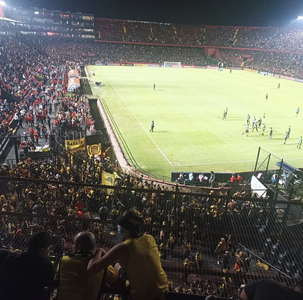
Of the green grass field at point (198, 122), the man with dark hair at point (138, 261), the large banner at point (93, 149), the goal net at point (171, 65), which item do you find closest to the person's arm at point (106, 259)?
the man with dark hair at point (138, 261)

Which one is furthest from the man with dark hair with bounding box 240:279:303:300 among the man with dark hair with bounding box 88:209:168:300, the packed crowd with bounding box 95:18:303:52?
the packed crowd with bounding box 95:18:303:52

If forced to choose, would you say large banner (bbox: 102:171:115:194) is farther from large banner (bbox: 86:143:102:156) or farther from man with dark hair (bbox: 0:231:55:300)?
man with dark hair (bbox: 0:231:55:300)

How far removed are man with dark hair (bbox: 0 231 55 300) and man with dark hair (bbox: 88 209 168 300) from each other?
0.55 metres

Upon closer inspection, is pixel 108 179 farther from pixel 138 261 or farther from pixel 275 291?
pixel 275 291

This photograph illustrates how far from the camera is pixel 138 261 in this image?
3305 mm

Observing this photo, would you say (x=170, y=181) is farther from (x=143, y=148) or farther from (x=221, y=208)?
(x=221, y=208)

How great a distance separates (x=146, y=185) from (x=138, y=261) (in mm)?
11363

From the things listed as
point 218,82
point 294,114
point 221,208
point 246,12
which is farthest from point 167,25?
point 221,208

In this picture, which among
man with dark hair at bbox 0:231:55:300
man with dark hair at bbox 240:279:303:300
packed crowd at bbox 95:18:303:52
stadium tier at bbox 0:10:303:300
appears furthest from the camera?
packed crowd at bbox 95:18:303:52

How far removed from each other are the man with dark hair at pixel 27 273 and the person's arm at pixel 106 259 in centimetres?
44

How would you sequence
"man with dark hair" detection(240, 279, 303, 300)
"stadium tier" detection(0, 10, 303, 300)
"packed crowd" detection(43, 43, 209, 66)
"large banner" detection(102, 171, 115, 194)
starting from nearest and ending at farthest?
1. "man with dark hair" detection(240, 279, 303, 300)
2. "stadium tier" detection(0, 10, 303, 300)
3. "large banner" detection(102, 171, 115, 194)
4. "packed crowd" detection(43, 43, 209, 66)

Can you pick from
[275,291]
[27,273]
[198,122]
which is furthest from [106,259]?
[198,122]

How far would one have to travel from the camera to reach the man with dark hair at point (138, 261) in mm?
3277

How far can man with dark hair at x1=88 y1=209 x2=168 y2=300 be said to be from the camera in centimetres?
328
